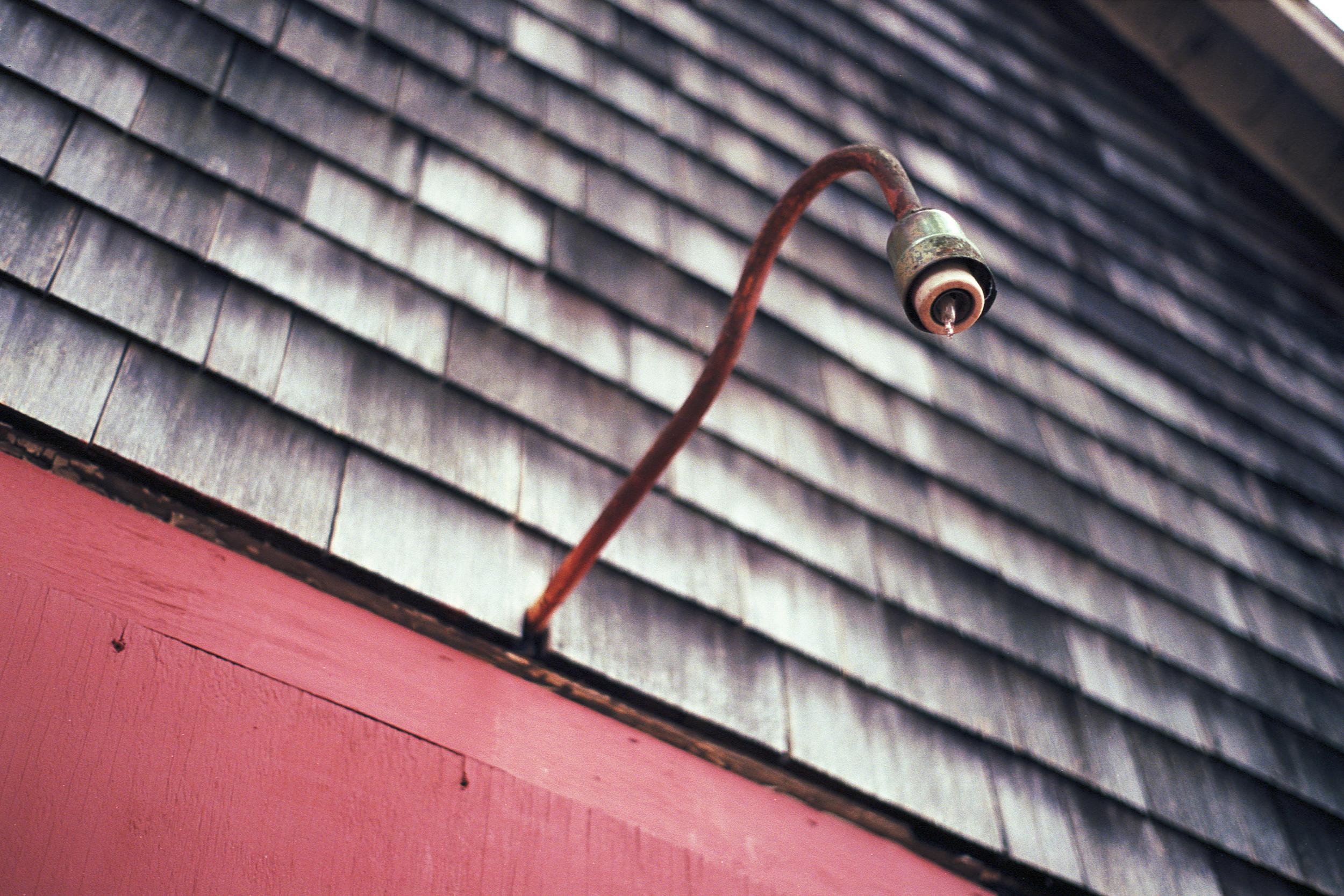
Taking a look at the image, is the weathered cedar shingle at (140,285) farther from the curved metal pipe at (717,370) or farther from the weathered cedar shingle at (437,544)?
the curved metal pipe at (717,370)

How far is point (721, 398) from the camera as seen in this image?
7.97ft

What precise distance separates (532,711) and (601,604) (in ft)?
0.82

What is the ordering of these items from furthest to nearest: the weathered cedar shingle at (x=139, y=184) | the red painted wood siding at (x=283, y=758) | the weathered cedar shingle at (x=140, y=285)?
1. the weathered cedar shingle at (x=139, y=184)
2. the weathered cedar shingle at (x=140, y=285)
3. the red painted wood siding at (x=283, y=758)

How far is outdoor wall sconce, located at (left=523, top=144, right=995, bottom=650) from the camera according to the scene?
140 cm

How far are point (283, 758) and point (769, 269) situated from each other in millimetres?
1022

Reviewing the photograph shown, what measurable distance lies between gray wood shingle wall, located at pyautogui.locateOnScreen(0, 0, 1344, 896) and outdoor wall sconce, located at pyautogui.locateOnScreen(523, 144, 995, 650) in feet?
0.70

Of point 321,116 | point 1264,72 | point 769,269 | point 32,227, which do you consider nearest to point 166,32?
point 321,116

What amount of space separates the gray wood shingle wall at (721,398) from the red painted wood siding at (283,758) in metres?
0.13

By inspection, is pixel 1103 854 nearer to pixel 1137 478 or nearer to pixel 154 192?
pixel 1137 478

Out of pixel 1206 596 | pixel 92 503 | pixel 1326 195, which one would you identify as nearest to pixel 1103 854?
pixel 1206 596

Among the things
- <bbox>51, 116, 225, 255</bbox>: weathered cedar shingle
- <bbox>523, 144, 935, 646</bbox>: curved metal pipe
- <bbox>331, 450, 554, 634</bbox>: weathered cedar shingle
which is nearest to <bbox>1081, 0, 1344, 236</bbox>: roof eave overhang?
<bbox>523, 144, 935, 646</bbox>: curved metal pipe

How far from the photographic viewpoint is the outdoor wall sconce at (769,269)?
140cm

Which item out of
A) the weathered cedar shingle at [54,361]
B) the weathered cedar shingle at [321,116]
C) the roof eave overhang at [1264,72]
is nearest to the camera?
the weathered cedar shingle at [54,361]

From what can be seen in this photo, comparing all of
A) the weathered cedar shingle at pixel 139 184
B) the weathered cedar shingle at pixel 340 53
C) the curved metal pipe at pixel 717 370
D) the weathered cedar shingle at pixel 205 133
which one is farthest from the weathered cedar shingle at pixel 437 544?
the weathered cedar shingle at pixel 340 53
